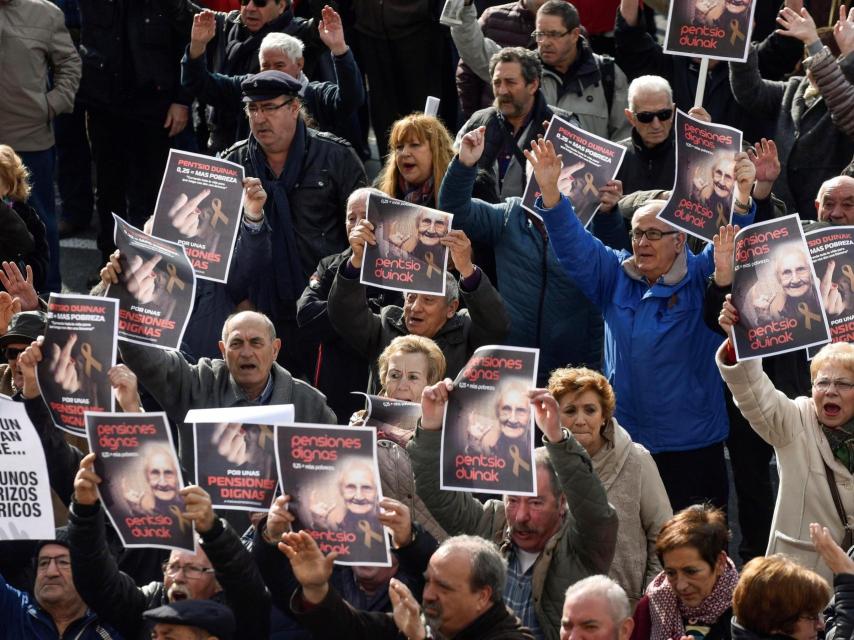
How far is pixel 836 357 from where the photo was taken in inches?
291

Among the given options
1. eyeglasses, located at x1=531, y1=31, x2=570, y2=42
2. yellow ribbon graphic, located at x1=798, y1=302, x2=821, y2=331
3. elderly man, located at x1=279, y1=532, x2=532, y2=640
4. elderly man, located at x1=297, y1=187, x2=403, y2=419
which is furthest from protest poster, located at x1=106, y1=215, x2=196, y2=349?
eyeglasses, located at x1=531, y1=31, x2=570, y2=42

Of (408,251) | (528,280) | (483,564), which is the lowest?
(483,564)

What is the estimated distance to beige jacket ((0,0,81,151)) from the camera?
38.6 ft

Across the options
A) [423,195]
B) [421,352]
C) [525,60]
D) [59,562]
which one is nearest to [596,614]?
[421,352]

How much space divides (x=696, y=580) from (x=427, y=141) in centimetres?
337

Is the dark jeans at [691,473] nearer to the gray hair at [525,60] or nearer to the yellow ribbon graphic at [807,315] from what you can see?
the yellow ribbon graphic at [807,315]

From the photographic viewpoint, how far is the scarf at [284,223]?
9.64m

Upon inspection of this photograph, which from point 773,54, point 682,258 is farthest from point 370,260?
point 773,54

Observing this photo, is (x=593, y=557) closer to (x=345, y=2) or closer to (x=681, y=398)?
(x=681, y=398)

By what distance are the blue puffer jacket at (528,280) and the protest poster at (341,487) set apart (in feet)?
8.01

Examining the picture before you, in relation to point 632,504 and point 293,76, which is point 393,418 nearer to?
point 632,504

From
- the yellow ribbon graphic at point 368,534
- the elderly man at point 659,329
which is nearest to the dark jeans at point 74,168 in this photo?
the elderly man at point 659,329

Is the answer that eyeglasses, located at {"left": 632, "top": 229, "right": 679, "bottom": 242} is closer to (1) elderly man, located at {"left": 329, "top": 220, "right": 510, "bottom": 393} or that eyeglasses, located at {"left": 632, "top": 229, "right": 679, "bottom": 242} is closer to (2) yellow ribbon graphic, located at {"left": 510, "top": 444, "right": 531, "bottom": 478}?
(1) elderly man, located at {"left": 329, "top": 220, "right": 510, "bottom": 393}

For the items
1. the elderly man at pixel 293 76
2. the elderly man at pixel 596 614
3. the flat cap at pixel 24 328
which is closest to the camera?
the elderly man at pixel 596 614
